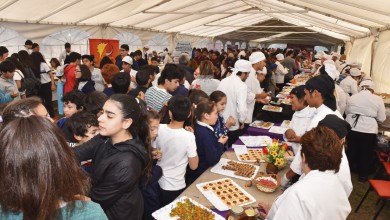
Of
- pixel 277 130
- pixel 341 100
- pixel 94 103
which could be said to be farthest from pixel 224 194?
pixel 341 100

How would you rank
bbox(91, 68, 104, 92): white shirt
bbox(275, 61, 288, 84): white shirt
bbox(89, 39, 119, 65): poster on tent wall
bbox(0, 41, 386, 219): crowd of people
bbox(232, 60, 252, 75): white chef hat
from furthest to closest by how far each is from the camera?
bbox(89, 39, 119, 65): poster on tent wall
bbox(275, 61, 288, 84): white shirt
bbox(91, 68, 104, 92): white shirt
bbox(232, 60, 252, 75): white chef hat
bbox(0, 41, 386, 219): crowd of people

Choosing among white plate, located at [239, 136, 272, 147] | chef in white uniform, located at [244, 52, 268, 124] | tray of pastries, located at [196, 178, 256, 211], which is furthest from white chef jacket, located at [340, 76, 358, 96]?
tray of pastries, located at [196, 178, 256, 211]

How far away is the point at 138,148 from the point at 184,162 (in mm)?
833

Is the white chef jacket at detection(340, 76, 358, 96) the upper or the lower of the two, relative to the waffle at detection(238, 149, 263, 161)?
upper

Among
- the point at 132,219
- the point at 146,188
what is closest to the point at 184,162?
the point at 146,188

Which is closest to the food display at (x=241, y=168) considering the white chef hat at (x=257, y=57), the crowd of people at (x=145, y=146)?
the crowd of people at (x=145, y=146)

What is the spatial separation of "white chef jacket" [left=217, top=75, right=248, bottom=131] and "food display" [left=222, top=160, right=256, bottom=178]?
1.22 m

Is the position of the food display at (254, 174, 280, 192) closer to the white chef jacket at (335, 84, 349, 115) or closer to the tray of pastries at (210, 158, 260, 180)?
the tray of pastries at (210, 158, 260, 180)

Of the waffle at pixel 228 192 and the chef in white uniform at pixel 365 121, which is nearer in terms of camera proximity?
the waffle at pixel 228 192

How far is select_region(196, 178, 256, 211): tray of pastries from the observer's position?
81.7 inches

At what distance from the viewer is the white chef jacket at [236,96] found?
380 centimetres

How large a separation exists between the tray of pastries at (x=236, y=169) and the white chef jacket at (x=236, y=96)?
1180mm

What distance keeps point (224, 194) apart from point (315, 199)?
836mm

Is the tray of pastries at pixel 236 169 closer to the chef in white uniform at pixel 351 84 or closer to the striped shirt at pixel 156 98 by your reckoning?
the striped shirt at pixel 156 98
